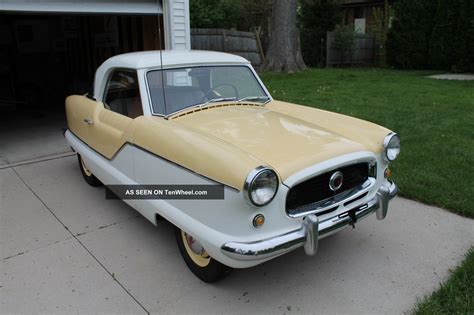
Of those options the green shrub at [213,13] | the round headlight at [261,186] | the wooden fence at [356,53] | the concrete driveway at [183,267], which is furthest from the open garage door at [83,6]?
the wooden fence at [356,53]

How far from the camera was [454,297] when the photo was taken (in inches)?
107

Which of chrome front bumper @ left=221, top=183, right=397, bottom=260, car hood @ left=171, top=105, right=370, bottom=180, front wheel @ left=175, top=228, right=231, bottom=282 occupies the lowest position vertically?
front wheel @ left=175, top=228, right=231, bottom=282

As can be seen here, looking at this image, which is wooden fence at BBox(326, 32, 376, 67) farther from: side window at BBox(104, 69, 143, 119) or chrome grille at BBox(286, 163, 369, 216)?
chrome grille at BBox(286, 163, 369, 216)

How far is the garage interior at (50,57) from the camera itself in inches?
327

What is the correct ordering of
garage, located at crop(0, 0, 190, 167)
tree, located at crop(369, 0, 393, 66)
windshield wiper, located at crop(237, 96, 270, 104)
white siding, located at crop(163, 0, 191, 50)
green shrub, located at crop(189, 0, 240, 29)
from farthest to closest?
tree, located at crop(369, 0, 393, 66) < green shrub, located at crop(189, 0, 240, 29) < white siding, located at crop(163, 0, 191, 50) < garage, located at crop(0, 0, 190, 167) < windshield wiper, located at crop(237, 96, 270, 104)

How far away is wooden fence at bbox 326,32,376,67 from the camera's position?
59.6 ft

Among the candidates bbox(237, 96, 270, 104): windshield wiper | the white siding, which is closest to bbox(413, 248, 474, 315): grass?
bbox(237, 96, 270, 104): windshield wiper

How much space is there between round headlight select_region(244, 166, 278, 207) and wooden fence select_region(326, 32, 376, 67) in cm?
1683

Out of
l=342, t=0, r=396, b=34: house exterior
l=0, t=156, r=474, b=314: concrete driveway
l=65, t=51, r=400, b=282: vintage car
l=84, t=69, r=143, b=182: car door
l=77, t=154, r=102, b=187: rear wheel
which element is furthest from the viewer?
l=342, t=0, r=396, b=34: house exterior

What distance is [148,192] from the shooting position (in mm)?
3154

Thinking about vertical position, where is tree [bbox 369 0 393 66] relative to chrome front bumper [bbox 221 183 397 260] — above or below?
above

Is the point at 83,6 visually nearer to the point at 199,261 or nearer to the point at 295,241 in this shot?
the point at 199,261

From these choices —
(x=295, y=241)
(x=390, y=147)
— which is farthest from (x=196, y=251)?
(x=390, y=147)

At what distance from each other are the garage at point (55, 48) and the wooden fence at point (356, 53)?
414 inches
